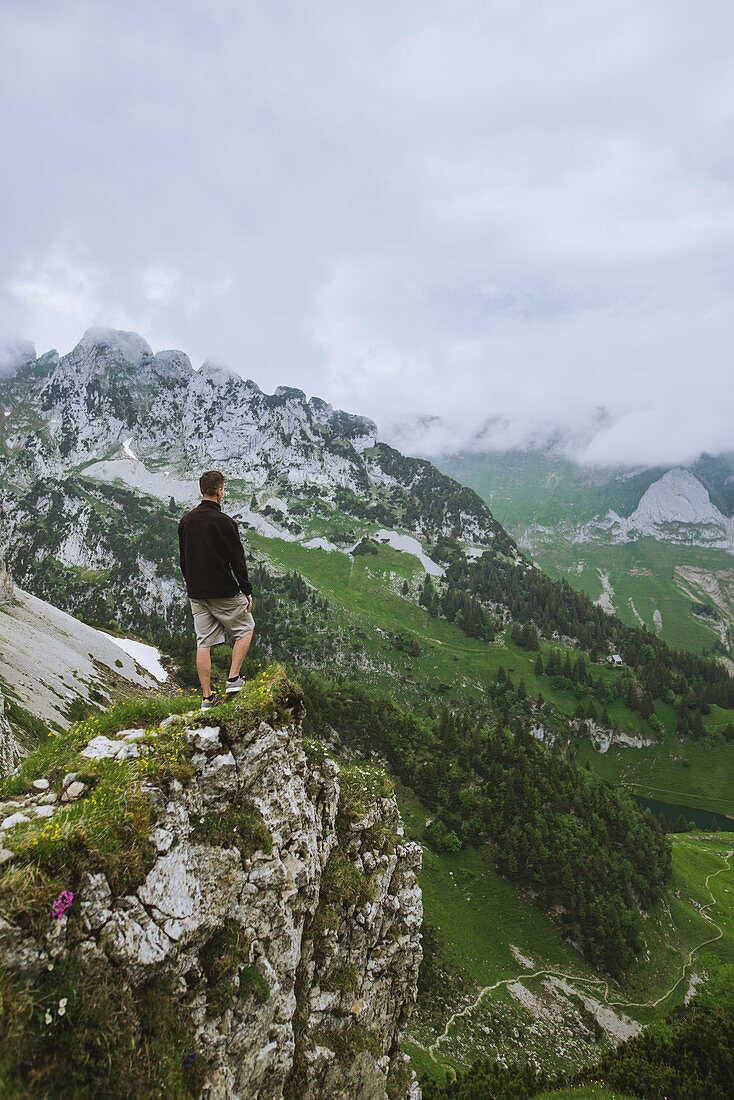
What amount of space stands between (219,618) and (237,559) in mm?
1575

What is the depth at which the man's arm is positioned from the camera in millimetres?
10188

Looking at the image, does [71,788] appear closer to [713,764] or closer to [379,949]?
[379,949]

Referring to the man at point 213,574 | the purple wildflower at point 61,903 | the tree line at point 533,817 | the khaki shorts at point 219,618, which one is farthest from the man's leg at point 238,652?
the tree line at point 533,817

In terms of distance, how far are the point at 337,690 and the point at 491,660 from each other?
262 ft

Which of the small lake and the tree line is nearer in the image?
the tree line

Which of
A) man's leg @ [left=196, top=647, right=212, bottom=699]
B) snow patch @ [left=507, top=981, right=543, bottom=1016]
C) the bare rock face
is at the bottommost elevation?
snow patch @ [left=507, top=981, right=543, bottom=1016]

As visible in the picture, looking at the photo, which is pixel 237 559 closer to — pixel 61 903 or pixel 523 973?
pixel 61 903

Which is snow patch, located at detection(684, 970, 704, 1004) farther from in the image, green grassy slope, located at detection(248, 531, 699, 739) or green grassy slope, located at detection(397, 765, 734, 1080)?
green grassy slope, located at detection(248, 531, 699, 739)

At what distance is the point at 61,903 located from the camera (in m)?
6.07

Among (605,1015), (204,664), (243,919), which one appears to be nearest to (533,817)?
(605,1015)

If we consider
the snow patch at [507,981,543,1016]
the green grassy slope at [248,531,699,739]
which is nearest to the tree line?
the snow patch at [507,981,543,1016]

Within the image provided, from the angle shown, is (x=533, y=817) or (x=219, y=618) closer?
(x=219, y=618)

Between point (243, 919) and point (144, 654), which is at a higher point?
point (243, 919)

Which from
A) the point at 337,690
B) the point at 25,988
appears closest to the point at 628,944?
the point at 337,690
